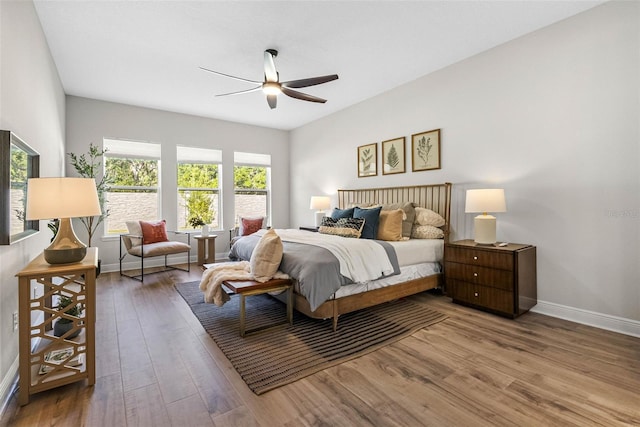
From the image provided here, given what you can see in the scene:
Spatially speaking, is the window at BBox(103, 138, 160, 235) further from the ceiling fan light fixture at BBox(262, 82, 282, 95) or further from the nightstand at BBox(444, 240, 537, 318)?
the nightstand at BBox(444, 240, 537, 318)

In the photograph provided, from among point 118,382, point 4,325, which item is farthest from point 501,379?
point 4,325

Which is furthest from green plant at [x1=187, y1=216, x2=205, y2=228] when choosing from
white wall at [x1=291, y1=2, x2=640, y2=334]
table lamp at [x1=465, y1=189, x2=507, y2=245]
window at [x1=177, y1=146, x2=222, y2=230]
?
table lamp at [x1=465, y1=189, x2=507, y2=245]

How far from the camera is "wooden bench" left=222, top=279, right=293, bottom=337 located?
257 cm

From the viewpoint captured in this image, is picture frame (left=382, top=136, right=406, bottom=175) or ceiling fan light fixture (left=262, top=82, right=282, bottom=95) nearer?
ceiling fan light fixture (left=262, top=82, right=282, bottom=95)

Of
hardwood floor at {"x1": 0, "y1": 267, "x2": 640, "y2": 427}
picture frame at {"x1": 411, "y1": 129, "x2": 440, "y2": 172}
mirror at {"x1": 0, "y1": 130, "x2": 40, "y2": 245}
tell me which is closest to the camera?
hardwood floor at {"x1": 0, "y1": 267, "x2": 640, "y2": 427}

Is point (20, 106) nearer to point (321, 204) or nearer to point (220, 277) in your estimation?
point (220, 277)

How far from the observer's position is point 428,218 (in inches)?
153

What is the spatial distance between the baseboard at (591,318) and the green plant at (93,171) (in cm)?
600

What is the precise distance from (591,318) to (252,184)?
589cm

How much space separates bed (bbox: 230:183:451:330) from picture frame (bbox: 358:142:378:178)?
1.36ft

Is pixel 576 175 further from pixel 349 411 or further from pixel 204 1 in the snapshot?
pixel 204 1

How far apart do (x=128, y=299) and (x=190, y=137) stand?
11.1ft

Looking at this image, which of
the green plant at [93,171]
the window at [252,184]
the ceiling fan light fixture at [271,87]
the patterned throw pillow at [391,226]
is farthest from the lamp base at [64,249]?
the window at [252,184]

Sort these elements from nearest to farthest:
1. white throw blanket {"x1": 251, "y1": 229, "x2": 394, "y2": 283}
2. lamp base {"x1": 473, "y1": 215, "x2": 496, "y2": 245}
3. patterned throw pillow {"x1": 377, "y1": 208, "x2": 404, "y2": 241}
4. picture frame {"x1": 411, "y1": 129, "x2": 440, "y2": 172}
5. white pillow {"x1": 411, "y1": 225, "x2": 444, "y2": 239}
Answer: white throw blanket {"x1": 251, "y1": 229, "x2": 394, "y2": 283}
lamp base {"x1": 473, "y1": 215, "x2": 496, "y2": 245}
patterned throw pillow {"x1": 377, "y1": 208, "x2": 404, "y2": 241}
white pillow {"x1": 411, "y1": 225, "x2": 444, "y2": 239}
picture frame {"x1": 411, "y1": 129, "x2": 440, "y2": 172}
